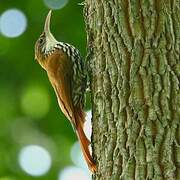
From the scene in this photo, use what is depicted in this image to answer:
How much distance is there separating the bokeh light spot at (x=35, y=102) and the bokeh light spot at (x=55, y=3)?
924 mm

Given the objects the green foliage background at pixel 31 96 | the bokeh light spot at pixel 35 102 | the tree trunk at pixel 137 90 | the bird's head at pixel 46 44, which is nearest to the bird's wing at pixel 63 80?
the bird's head at pixel 46 44

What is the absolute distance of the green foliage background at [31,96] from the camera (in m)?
7.60

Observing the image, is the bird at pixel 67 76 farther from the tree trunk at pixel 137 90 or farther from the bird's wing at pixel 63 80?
the tree trunk at pixel 137 90

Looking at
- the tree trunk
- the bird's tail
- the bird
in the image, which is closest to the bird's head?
the bird

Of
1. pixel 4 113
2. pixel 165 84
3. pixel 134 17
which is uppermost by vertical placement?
pixel 134 17

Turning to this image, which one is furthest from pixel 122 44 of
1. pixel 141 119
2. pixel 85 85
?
pixel 85 85

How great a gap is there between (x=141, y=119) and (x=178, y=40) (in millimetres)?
552

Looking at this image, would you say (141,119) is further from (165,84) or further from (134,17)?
(134,17)

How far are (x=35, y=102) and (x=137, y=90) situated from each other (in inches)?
170

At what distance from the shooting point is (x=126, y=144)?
4.01 metres

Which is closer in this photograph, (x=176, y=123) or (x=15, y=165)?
(x=176, y=123)

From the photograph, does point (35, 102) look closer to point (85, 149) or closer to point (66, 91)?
point (66, 91)

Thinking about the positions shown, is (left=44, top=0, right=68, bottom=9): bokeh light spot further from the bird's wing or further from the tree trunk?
the tree trunk

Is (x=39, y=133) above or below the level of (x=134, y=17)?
below
